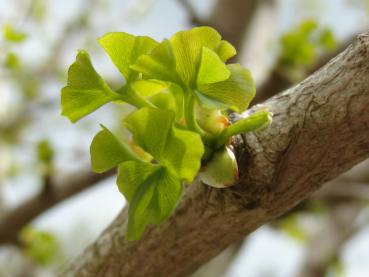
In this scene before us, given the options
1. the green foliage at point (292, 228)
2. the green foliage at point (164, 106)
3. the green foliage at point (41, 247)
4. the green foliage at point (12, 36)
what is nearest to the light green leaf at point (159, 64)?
the green foliage at point (164, 106)

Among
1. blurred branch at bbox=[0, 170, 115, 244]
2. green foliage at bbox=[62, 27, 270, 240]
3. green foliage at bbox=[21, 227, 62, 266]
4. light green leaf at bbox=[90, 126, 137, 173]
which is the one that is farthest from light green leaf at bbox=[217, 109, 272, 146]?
green foliage at bbox=[21, 227, 62, 266]

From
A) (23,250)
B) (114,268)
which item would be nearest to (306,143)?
(114,268)

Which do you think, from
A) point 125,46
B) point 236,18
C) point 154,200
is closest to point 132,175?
point 154,200

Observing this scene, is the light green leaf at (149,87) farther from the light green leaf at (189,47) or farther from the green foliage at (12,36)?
the green foliage at (12,36)

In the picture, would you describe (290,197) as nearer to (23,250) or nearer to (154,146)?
(154,146)

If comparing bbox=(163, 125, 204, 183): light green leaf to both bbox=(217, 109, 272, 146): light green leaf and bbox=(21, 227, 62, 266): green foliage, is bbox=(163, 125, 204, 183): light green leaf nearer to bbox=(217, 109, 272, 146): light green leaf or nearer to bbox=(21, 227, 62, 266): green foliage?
bbox=(217, 109, 272, 146): light green leaf

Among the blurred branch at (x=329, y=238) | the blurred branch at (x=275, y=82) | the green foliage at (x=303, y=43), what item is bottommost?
the blurred branch at (x=329, y=238)

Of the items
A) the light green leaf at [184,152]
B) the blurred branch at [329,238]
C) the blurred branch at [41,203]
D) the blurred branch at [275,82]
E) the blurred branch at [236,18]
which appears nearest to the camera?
the light green leaf at [184,152]
